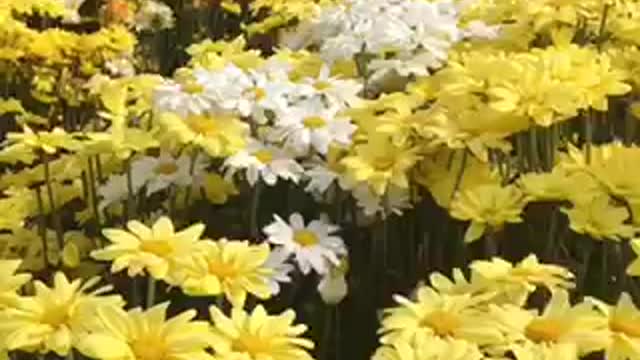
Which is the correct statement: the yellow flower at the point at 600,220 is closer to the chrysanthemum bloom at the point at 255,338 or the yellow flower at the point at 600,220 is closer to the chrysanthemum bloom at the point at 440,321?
the chrysanthemum bloom at the point at 440,321

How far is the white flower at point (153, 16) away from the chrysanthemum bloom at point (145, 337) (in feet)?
8.67

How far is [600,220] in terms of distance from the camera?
170 centimetres

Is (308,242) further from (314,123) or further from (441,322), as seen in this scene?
(441,322)

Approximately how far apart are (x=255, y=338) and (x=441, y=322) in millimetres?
187

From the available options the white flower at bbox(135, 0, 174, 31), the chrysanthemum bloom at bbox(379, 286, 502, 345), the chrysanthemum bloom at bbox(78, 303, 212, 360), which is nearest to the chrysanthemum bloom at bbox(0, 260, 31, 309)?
the chrysanthemum bloom at bbox(78, 303, 212, 360)

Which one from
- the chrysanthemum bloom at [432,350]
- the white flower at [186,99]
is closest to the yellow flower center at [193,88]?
the white flower at [186,99]

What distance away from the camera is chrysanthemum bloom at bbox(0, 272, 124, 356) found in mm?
1397

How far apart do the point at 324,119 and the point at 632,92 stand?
0.45m

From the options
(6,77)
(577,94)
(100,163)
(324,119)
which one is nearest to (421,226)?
(324,119)

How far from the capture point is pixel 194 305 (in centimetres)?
185

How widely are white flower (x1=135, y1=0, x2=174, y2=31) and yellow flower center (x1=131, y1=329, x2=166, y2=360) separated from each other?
267 cm

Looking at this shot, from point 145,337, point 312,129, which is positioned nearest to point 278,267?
point 312,129

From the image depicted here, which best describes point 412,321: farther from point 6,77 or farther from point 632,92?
point 6,77

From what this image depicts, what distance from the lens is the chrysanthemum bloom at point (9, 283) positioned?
58.5 inches
